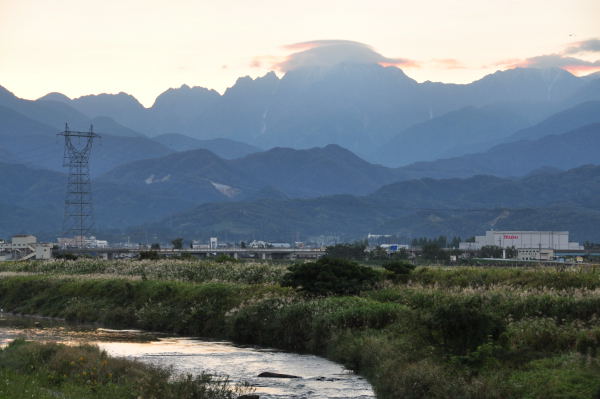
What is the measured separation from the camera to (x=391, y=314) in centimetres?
4709

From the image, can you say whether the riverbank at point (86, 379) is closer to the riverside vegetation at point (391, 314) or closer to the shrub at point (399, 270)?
the riverside vegetation at point (391, 314)

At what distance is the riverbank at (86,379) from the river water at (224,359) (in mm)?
3337

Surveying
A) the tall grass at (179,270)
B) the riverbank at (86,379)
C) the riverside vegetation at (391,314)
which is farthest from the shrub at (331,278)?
the riverbank at (86,379)

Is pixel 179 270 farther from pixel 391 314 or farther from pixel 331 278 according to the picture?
pixel 391 314

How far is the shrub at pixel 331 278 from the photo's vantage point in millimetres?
56938

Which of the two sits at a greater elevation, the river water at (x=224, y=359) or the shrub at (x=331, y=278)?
the shrub at (x=331, y=278)

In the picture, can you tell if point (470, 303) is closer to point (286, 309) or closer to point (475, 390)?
point (475, 390)

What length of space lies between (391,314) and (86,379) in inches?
742

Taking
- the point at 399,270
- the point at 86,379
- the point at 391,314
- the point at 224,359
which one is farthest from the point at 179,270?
the point at 86,379

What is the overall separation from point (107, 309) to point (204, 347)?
69.8 feet

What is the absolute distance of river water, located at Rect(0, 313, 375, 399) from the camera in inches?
1473

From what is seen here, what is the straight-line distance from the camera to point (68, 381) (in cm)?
3316

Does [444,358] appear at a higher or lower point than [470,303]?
lower

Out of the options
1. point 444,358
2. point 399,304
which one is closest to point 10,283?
point 399,304
